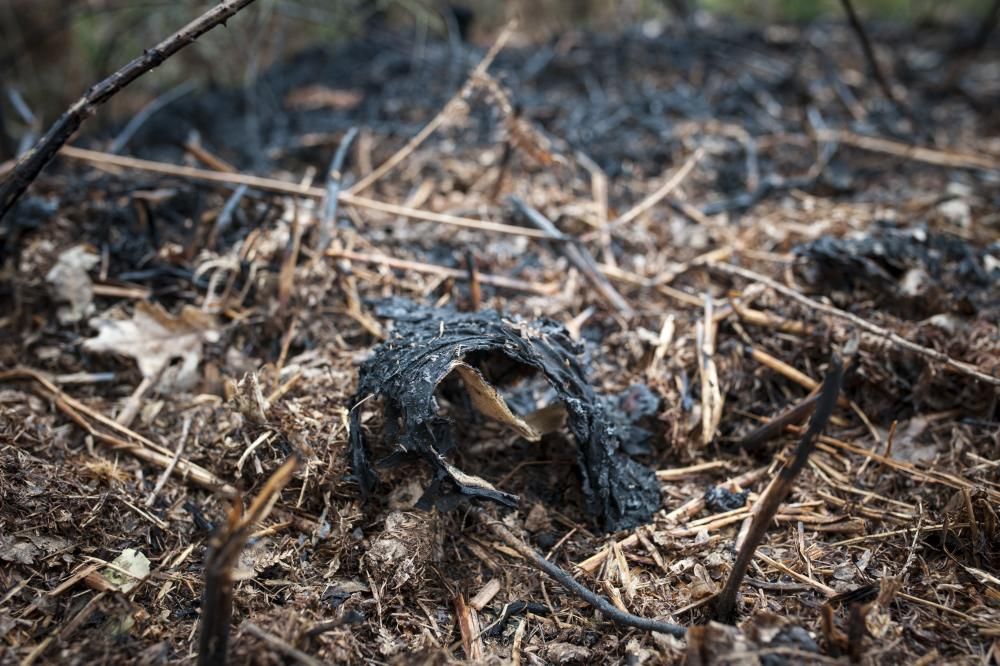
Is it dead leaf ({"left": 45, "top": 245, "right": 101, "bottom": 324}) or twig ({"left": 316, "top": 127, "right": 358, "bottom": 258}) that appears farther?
twig ({"left": 316, "top": 127, "right": 358, "bottom": 258})

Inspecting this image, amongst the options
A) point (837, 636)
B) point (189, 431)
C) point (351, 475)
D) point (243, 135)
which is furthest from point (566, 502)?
point (243, 135)

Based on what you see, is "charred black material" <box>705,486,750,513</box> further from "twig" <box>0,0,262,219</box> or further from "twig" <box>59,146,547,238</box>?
"twig" <box>0,0,262,219</box>

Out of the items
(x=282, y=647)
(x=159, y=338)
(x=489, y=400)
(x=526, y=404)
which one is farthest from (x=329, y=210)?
(x=282, y=647)

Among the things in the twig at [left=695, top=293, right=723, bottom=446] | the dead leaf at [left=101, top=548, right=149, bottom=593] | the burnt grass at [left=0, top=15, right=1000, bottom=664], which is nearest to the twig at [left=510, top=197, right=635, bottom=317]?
the burnt grass at [left=0, top=15, right=1000, bottom=664]

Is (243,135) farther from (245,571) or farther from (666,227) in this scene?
(245,571)

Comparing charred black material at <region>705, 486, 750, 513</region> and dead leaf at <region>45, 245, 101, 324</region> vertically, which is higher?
dead leaf at <region>45, 245, 101, 324</region>

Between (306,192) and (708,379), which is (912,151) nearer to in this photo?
(708,379)
